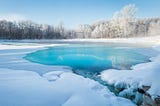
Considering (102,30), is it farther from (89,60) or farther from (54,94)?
(54,94)

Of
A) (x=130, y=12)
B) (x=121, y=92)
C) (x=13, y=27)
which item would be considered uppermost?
(x=130, y=12)

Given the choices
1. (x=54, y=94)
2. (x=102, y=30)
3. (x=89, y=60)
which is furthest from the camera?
(x=102, y=30)

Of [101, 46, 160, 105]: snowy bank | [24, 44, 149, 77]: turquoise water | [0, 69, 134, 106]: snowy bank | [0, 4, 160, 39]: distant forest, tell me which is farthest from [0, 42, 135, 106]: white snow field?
[0, 4, 160, 39]: distant forest

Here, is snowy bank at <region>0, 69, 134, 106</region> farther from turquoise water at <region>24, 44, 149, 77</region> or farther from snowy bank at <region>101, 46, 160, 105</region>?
turquoise water at <region>24, 44, 149, 77</region>

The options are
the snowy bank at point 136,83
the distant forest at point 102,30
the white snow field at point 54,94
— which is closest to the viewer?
the white snow field at point 54,94

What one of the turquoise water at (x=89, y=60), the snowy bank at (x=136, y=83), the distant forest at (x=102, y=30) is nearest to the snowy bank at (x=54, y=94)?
the snowy bank at (x=136, y=83)

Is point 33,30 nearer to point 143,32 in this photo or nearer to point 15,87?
point 143,32

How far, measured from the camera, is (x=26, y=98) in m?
6.14

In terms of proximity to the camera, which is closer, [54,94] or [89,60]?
[54,94]

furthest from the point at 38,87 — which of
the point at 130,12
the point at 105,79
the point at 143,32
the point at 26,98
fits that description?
the point at 143,32

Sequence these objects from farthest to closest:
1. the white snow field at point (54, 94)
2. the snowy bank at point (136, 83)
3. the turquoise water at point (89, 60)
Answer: the turquoise water at point (89, 60)
the snowy bank at point (136, 83)
the white snow field at point (54, 94)

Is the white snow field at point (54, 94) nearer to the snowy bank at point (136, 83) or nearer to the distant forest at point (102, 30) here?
the snowy bank at point (136, 83)

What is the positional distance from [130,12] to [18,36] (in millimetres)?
38131

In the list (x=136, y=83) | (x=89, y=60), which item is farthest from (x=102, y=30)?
(x=136, y=83)
